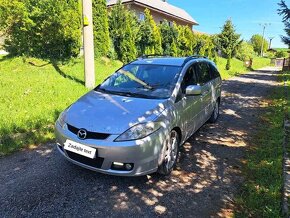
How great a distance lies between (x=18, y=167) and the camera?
4.34 metres

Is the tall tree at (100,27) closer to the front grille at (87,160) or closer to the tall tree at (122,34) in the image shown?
the tall tree at (122,34)

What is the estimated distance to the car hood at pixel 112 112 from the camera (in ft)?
11.7

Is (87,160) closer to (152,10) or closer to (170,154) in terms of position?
(170,154)

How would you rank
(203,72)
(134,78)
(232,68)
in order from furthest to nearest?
(232,68) → (203,72) → (134,78)

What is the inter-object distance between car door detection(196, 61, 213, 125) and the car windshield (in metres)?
0.95

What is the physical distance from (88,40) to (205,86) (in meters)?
4.54

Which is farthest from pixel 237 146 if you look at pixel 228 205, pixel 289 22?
pixel 289 22

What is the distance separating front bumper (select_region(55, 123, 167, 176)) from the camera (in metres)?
3.43

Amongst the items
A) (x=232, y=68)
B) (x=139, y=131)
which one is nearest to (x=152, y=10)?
(x=232, y=68)

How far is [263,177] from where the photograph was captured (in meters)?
4.22

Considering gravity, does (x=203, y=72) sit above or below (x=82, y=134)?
above

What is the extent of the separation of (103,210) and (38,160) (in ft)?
6.10

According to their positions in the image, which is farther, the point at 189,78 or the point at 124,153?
the point at 189,78

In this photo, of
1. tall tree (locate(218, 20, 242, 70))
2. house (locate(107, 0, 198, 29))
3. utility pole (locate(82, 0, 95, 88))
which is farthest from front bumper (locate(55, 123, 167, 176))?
tall tree (locate(218, 20, 242, 70))
